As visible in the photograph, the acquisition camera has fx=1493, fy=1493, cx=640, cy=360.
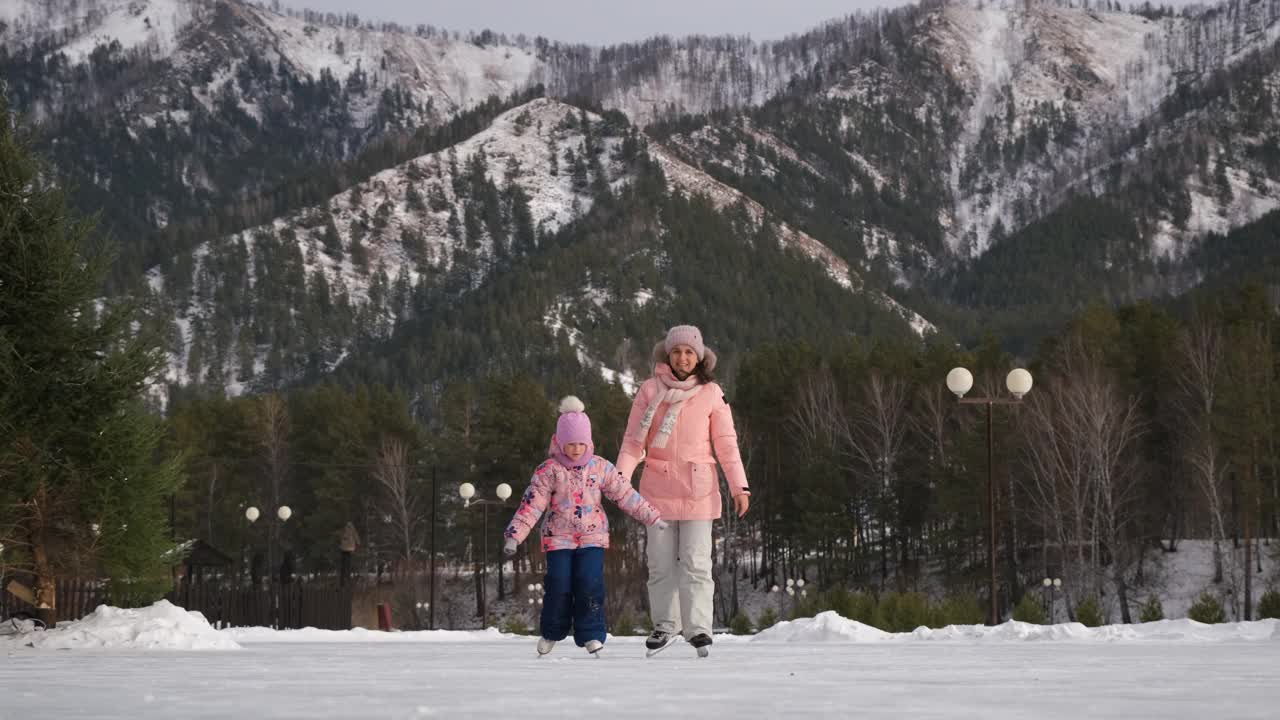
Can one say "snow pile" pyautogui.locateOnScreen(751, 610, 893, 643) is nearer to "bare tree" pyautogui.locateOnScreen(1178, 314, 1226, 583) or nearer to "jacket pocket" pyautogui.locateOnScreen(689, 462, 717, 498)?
"jacket pocket" pyautogui.locateOnScreen(689, 462, 717, 498)

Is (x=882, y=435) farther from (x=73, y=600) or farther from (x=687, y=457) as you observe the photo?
(x=687, y=457)

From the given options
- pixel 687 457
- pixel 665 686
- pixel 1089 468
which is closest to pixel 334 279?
pixel 1089 468

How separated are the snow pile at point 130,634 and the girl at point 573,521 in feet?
14.5

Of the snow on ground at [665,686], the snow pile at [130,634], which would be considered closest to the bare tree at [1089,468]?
the snow pile at [130,634]

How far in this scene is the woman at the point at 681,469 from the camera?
9461 mm

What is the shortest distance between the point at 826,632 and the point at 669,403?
6149 millimetres

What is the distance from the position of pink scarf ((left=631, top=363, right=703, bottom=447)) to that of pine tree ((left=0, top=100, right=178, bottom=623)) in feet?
22.9

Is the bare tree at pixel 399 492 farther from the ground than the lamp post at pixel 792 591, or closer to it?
farther from the ground

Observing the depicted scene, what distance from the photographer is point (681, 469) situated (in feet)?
31.1

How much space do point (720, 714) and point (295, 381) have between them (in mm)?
163432

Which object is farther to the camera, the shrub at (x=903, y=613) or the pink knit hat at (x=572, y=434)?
the shrub at (x=903, y=613)

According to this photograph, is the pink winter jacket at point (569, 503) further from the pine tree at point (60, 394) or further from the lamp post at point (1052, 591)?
the lamp post at point (1052, 591)

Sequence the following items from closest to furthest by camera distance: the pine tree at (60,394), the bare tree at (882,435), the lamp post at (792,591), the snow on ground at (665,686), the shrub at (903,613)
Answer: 1. the snow on ground at (665,686)
2. the pine tree at (60,394)
3. the shrub at (903,613)
4. the lamp post at (792,591)
5. the bare tree at (882,435)

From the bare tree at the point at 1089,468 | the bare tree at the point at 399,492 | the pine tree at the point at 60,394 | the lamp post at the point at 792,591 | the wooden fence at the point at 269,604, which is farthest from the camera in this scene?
the bare tree at the point at 399,492
